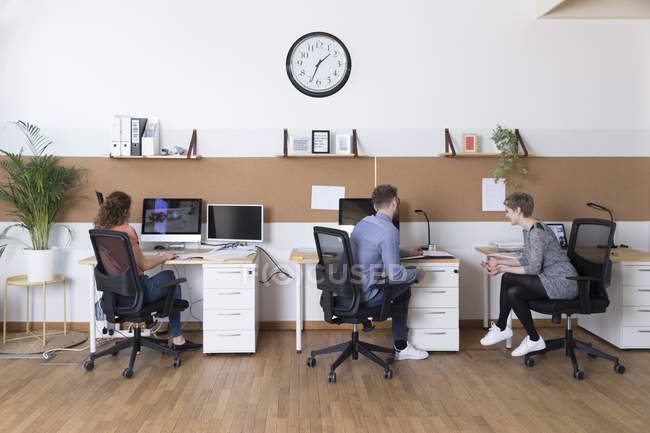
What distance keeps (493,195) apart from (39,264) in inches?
157

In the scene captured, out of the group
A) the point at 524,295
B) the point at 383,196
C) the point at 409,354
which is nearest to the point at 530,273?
the point at 524,295

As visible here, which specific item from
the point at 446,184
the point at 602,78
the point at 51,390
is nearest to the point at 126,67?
the point at 51,390

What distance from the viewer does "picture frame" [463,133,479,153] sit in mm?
4301

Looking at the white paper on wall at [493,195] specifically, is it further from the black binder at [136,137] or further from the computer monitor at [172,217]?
the black binder at [136,137]

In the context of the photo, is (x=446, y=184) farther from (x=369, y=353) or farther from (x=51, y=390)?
(x=51, y=390)

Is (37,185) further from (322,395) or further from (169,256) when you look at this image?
(322,395)

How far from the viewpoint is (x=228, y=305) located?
363 centimetres

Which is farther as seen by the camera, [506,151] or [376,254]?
[506,151]

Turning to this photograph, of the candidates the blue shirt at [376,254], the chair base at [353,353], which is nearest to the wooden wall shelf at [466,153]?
the blue shirt at [376,254]

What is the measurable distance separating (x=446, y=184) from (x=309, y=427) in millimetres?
2630

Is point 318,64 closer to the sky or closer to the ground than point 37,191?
closer to the sky

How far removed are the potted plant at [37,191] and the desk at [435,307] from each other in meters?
2.17

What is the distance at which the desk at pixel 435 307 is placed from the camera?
3668 mm

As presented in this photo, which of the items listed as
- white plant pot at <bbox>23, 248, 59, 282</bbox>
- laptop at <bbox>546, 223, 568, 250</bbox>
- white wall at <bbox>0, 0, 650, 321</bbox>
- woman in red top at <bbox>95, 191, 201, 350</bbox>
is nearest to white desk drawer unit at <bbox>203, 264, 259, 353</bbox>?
woman in red top at <bbox>95, 191, 201, 350</bbox>
